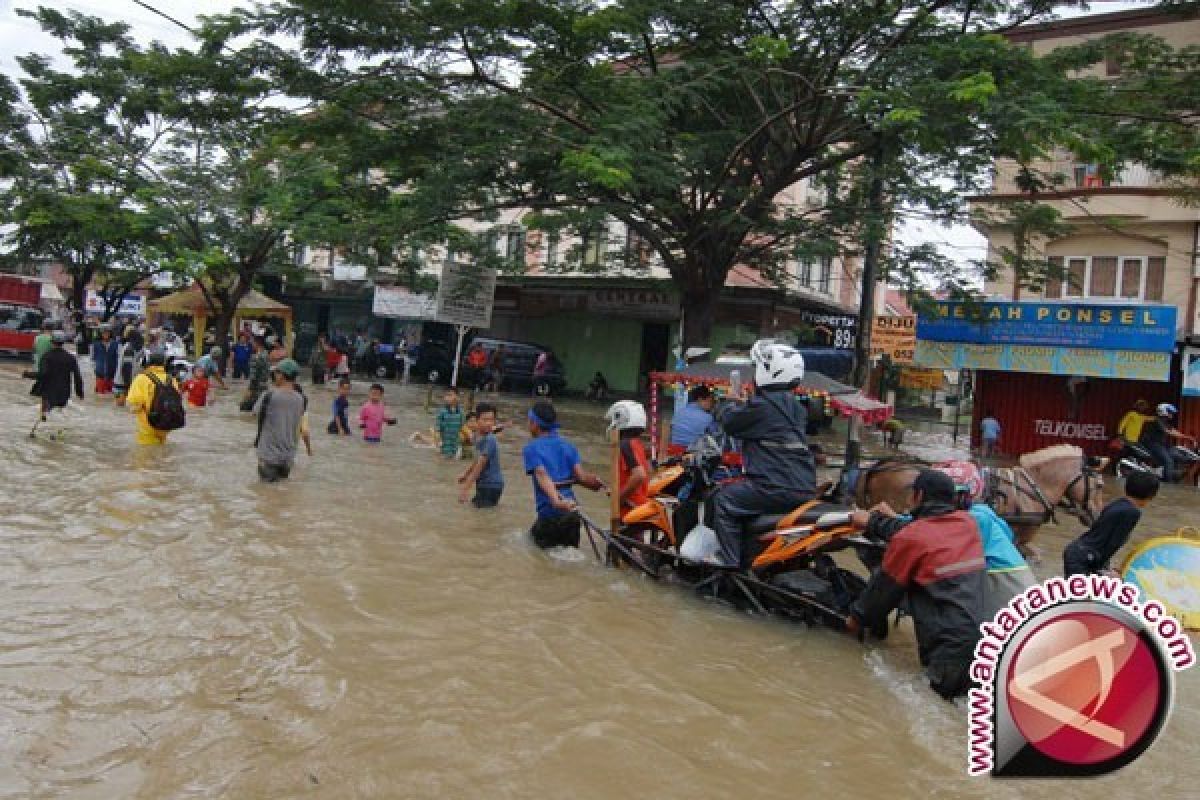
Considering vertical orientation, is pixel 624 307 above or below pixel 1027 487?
above

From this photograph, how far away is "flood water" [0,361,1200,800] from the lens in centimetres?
357

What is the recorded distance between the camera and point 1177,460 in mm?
16234

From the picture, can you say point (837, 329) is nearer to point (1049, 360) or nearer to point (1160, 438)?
point (1049, 360)

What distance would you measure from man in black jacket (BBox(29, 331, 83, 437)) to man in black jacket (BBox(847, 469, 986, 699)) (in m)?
11.0

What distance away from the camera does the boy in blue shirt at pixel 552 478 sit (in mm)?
7130

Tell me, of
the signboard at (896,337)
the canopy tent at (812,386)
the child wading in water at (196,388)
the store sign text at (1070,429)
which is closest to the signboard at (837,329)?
the signboard at (896,337)

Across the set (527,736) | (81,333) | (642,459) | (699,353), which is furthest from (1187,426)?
(81,333)

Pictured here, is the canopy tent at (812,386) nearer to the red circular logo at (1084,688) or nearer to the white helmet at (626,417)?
the white helmet at (626,417)

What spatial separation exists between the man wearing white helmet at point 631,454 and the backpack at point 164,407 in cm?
663

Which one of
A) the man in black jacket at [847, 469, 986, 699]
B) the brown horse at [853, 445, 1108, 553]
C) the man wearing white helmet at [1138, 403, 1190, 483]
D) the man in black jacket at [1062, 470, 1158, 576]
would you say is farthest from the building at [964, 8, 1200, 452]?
the man in black jacket at [847, 469, 986, 699]

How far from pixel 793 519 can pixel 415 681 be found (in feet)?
8.19

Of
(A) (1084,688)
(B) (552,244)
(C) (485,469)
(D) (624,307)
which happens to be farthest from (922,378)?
(A) (1084,688)

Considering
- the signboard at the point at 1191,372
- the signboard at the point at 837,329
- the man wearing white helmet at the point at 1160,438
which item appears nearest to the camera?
the man wearing white helmet at the point at 1160,438

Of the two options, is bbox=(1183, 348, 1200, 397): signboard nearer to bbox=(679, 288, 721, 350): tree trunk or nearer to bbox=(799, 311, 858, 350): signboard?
bbox=(799, 311, 858, 350): signboard
